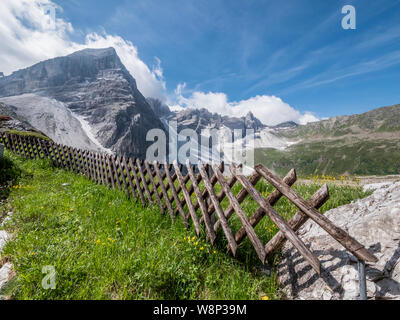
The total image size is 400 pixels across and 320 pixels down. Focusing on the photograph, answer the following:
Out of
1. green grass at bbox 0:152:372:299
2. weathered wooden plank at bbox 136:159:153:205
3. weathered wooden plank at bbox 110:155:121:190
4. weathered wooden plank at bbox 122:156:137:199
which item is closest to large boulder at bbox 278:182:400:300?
green grass at bbox 0:152:372:299

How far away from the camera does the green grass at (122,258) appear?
2.45 meters

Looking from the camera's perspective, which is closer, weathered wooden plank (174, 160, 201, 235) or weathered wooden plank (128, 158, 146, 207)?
weathered wooden plank (174, 160, 201, 235)

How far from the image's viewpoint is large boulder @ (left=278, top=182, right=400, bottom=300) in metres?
2.13

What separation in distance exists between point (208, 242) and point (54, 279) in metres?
2.37

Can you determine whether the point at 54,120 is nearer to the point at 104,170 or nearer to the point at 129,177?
the point at 104,170

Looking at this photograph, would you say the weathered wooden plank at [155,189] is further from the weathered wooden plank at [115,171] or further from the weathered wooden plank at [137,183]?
the weathered wooden plank at [115,171]

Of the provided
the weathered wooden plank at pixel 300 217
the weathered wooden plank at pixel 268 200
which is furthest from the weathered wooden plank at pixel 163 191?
the weathered wooden plank at pixel 300 217

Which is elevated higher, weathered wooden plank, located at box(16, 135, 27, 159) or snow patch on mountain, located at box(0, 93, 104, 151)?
snow patch on mountain, located at box(0, 93, 104, 151)

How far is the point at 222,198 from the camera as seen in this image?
3.55m

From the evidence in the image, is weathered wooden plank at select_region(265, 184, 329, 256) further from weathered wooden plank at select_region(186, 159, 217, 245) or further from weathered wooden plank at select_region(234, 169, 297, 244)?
weathered wooden plank at select_region(186, 159, 217, 245)

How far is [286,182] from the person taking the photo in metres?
2.75
